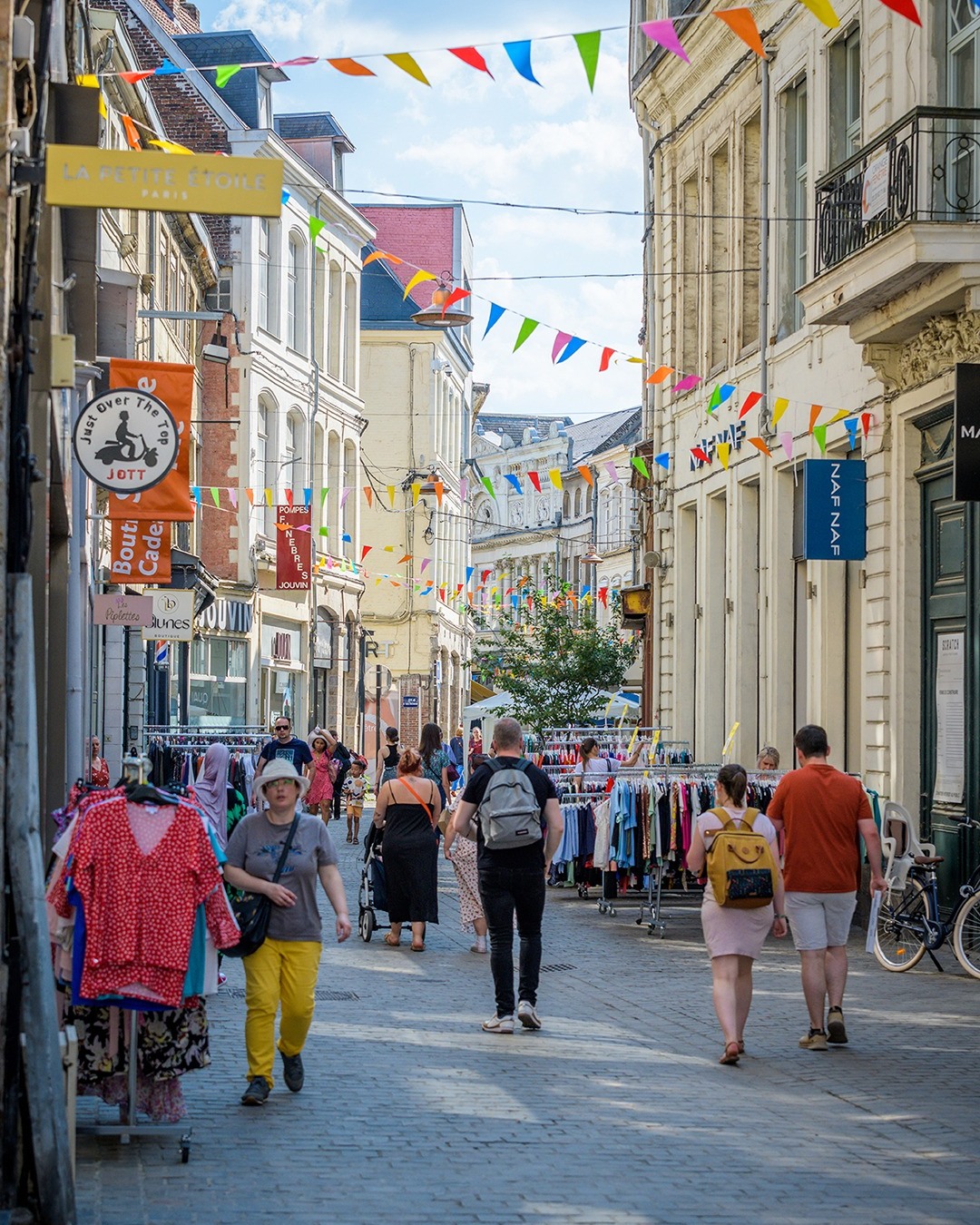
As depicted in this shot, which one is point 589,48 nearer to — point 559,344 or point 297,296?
point 559,344

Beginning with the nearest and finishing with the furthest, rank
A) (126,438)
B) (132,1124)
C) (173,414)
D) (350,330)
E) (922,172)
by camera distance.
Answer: (132,1124) → (126,438) → (922,172) → (173,414) → (350,330)

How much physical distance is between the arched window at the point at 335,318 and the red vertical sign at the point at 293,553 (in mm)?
8783

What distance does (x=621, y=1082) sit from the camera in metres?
9.36

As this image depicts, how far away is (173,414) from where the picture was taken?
16.6 metres

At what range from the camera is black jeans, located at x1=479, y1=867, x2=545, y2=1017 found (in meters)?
11.1

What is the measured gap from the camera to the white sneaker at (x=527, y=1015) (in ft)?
36.2

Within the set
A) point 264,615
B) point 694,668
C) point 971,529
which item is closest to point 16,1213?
point 971,529

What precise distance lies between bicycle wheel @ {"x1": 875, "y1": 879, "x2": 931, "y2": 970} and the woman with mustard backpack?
3572mm

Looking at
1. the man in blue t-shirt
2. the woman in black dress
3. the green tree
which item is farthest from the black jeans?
the green tree

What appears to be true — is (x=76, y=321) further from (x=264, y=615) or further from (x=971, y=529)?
(x=264, y=615)

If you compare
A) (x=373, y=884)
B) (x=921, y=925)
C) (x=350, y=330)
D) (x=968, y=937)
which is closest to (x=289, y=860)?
(x=968, y=937)

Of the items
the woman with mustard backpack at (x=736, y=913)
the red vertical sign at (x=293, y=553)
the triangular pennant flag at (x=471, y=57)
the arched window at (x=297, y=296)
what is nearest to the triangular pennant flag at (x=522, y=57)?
the triangular pennant flag at (x=471, y=57)

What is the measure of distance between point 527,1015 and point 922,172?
787cm

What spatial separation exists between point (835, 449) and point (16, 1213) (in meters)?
14.4
